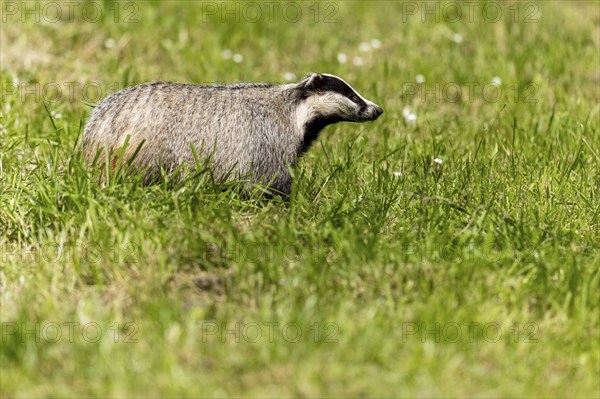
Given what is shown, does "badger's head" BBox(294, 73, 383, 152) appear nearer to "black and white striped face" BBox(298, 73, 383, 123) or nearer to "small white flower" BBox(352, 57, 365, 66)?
"black and white striped face" BBox(298, 73, 383, 123)

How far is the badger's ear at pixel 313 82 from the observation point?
20.2 feet

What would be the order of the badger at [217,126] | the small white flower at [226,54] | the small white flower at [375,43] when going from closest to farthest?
the badger at [217,126], the small white flower at [226,54], the small white flower at [375,43]

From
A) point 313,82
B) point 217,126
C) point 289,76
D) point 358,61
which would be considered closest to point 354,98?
point 313,82

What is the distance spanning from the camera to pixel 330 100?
6.23m

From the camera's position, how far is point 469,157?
6.63 metres

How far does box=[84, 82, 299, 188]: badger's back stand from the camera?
562 cm

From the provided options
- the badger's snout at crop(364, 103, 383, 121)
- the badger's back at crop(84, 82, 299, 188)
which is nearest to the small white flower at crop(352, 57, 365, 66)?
the badger's snout at crop(364, 103, 383, 121)

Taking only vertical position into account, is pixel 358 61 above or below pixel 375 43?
below

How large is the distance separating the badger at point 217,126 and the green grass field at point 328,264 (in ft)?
0.68

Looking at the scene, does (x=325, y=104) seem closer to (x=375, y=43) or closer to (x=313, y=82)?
(x=313, y=82)

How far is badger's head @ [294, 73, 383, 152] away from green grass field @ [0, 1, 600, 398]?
0.86ft

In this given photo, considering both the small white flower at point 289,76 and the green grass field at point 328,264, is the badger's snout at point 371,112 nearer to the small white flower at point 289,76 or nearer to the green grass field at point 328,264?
the green grass field at point 328,264

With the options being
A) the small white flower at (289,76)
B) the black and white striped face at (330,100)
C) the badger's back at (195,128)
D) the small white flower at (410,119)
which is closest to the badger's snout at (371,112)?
the black and white striped face at (330,100)

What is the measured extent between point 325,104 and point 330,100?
45 mm
